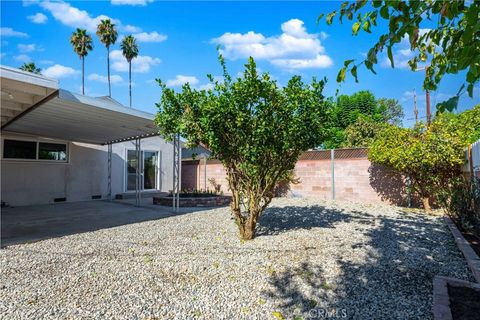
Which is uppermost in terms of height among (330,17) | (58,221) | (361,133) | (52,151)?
(361,133)

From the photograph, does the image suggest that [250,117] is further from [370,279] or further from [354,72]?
[354,72]

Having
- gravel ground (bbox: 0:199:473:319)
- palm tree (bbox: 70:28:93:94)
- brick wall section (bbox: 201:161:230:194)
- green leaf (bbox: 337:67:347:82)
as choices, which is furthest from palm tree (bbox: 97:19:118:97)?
green leaf (bbox: 337:67:347:82)

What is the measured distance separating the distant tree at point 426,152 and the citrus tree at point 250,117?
5024 millimetres

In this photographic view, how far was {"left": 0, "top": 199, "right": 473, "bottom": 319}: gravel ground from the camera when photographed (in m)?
3.05

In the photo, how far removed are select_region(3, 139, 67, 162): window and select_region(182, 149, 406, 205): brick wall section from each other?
10.2 metres

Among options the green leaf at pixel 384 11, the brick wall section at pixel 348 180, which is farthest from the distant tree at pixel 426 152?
the green leaf at pixel 384 11

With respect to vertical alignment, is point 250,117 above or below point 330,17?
below

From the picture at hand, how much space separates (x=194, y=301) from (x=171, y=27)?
9452 mm

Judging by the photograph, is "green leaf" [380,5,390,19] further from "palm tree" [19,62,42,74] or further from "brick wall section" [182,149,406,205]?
"palm tree" [19,62,42,74]

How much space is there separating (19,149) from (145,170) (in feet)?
17.6

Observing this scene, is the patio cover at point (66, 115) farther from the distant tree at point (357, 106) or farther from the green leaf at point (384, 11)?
the distant tree at point (357, 106)

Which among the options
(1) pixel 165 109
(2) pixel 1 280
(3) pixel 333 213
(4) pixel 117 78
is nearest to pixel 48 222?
(2) pixel 1 280

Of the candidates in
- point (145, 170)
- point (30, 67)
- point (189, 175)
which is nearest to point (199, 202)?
point (145, 170)

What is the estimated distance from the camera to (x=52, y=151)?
12711 millimetres
